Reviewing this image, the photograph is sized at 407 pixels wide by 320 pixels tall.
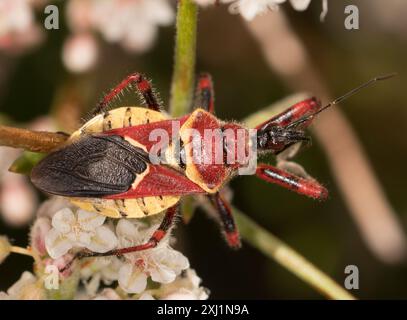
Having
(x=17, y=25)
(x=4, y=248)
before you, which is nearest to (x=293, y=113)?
(x=4, y=248)


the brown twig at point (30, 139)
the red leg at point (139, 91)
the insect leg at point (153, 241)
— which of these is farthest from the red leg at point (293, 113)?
the brown twig at point (30, 139)

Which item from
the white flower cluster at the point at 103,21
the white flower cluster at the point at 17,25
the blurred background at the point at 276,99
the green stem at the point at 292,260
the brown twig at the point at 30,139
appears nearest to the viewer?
the brown twig at the point at 30,139

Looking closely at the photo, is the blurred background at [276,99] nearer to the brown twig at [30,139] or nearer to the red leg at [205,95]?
the red leg at [205,95]

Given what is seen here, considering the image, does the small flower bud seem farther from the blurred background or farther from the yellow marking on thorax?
the blurred background

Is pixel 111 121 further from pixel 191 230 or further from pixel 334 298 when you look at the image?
pixel 191 230

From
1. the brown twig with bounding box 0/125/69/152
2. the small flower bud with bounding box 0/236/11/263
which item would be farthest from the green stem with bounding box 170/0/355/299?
the small flower bud with bounding box 0/236/11/263

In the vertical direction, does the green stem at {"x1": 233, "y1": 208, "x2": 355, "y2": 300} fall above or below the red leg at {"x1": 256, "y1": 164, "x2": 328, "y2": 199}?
below

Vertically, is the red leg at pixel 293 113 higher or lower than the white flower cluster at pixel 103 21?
lower
